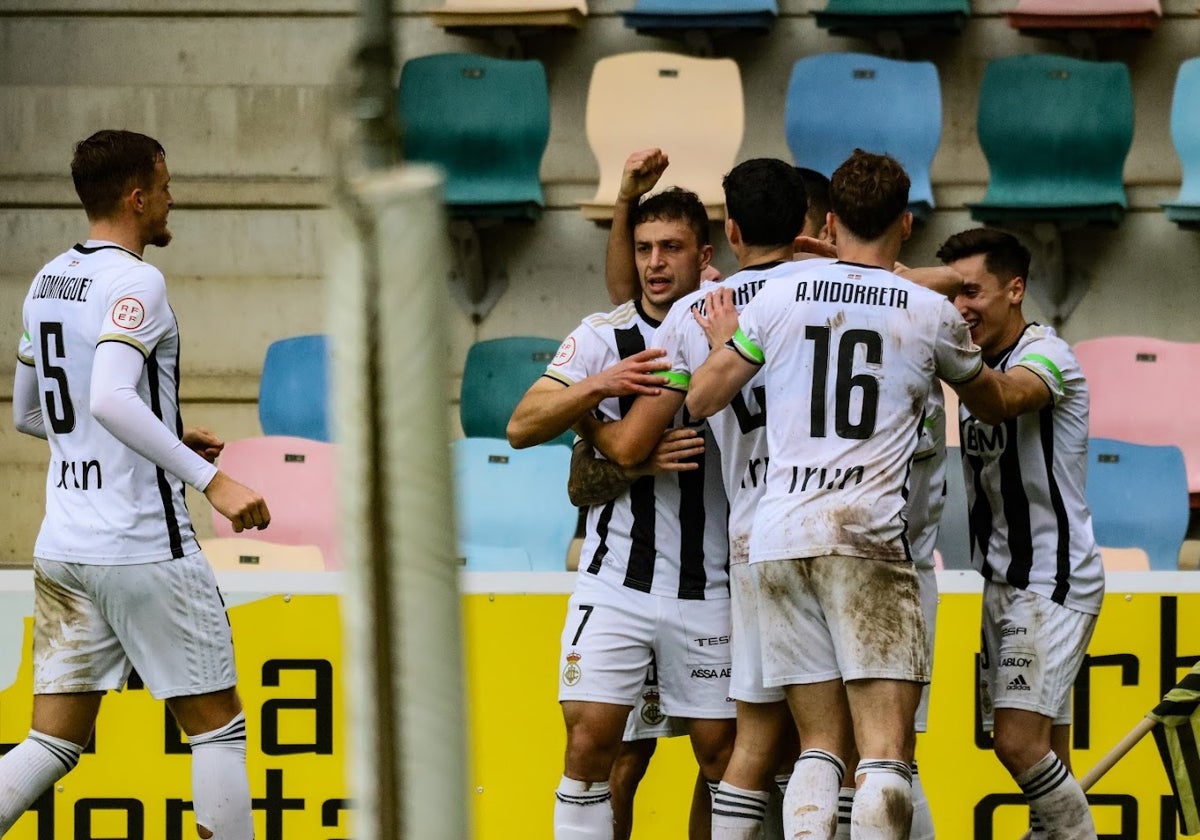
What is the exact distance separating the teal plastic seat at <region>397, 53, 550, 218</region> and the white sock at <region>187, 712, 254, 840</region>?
4070mm

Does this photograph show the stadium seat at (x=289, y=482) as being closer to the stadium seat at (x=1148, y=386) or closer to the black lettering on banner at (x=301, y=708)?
the black lettering on banner at (x=301, y=708)

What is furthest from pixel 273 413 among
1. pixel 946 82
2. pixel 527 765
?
pixel 946 82

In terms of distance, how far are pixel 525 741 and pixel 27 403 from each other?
1.77 meters

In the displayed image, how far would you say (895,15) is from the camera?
7.77m

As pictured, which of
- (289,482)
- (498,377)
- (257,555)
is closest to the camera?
(257,555)

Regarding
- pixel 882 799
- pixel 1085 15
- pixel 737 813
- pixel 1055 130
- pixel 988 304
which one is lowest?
pixel 737 813

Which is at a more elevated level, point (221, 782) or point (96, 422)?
point (96, 422)

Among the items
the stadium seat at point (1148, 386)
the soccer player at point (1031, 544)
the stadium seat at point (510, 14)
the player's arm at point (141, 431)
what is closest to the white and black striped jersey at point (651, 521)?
the soccer player at point (1031, 544)

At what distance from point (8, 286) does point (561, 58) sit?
2950 mm

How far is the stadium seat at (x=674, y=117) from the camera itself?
→ 793 centimetres

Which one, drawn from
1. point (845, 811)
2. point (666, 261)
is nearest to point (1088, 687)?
point (845, 811)

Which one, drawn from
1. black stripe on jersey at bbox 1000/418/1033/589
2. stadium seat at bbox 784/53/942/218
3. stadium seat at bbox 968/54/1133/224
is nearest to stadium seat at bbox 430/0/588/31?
stadium seat at bbox 784/53/942/218

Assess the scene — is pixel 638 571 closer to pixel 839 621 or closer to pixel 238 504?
pixel 839 621

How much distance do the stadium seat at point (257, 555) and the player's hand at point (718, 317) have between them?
2.73 m
